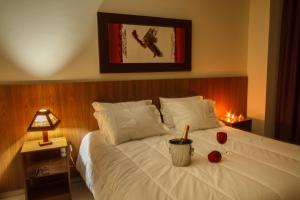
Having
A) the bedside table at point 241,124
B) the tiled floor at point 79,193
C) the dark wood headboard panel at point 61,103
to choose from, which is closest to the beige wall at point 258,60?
the bedside table at point 241,124

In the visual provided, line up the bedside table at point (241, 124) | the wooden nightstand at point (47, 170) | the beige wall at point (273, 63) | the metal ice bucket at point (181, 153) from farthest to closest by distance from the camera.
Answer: the beige wall at point (273, 63) → the bedside table at point (241, 124) → the wooden nightstand at point (47, 170) → the metal ice bucket at point (181, 153)

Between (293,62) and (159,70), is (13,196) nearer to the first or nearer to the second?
(159,70)

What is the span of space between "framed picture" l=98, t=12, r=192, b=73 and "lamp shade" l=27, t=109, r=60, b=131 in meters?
0.73

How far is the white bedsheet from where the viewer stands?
1.27 m

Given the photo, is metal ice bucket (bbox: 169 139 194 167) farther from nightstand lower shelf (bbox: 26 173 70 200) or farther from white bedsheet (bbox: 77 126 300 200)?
nightstand lower shelf (bbox: 26 173 70 200)

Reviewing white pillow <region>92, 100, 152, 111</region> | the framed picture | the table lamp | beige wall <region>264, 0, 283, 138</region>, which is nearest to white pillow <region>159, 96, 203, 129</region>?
white pillow <region>92, 100, 152, 111</region>

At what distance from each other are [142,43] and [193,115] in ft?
3.23

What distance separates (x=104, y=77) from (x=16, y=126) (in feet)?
3.16

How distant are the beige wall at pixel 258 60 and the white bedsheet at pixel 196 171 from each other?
4.24ft

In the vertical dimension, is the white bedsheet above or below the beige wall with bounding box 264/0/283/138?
below

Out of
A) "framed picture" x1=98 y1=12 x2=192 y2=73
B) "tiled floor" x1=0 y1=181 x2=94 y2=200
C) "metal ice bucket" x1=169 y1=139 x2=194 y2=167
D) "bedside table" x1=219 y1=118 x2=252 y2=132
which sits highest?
"framed picture" x1=98 y1=12 x2=192 y2=73

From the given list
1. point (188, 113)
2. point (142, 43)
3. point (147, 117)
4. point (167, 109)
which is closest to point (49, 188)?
point (147, 117)

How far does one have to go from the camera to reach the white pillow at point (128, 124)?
2137mm

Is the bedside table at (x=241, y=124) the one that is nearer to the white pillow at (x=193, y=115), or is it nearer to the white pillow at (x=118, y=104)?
the white pillow at (x=193, y=115)
